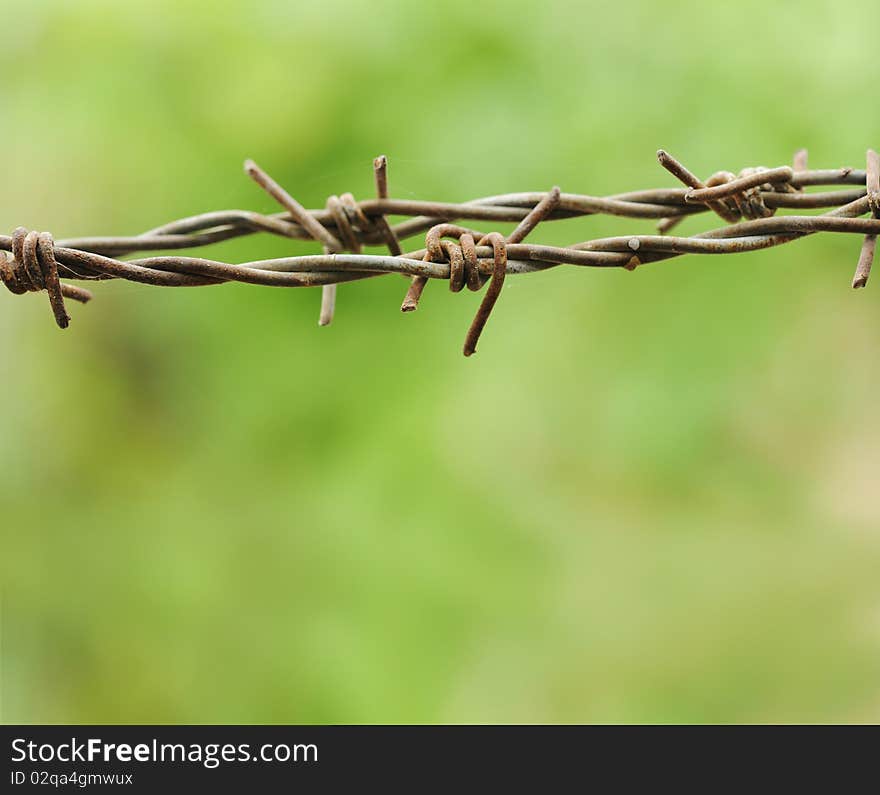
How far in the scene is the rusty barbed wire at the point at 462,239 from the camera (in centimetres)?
63

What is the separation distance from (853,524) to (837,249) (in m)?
0.60

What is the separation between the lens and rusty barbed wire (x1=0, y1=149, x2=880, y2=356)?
63cm

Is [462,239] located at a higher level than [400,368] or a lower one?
lower

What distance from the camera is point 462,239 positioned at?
0.64 m

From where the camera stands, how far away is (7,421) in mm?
1983

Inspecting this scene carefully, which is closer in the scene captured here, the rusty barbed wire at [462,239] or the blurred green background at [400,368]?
the rusty barbed wire at [462,239]

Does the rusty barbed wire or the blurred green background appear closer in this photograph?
the rusty barbed wire

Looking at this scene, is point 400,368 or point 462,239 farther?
point 400,368

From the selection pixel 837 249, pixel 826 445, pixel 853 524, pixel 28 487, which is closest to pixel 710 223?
pixel 837 249

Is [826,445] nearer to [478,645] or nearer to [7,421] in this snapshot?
[478,645]

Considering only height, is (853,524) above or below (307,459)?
below

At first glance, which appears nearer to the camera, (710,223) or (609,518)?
(710,223)

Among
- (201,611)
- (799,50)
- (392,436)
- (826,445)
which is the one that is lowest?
(201,611)

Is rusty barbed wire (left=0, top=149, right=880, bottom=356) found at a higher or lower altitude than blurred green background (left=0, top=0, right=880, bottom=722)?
lower
